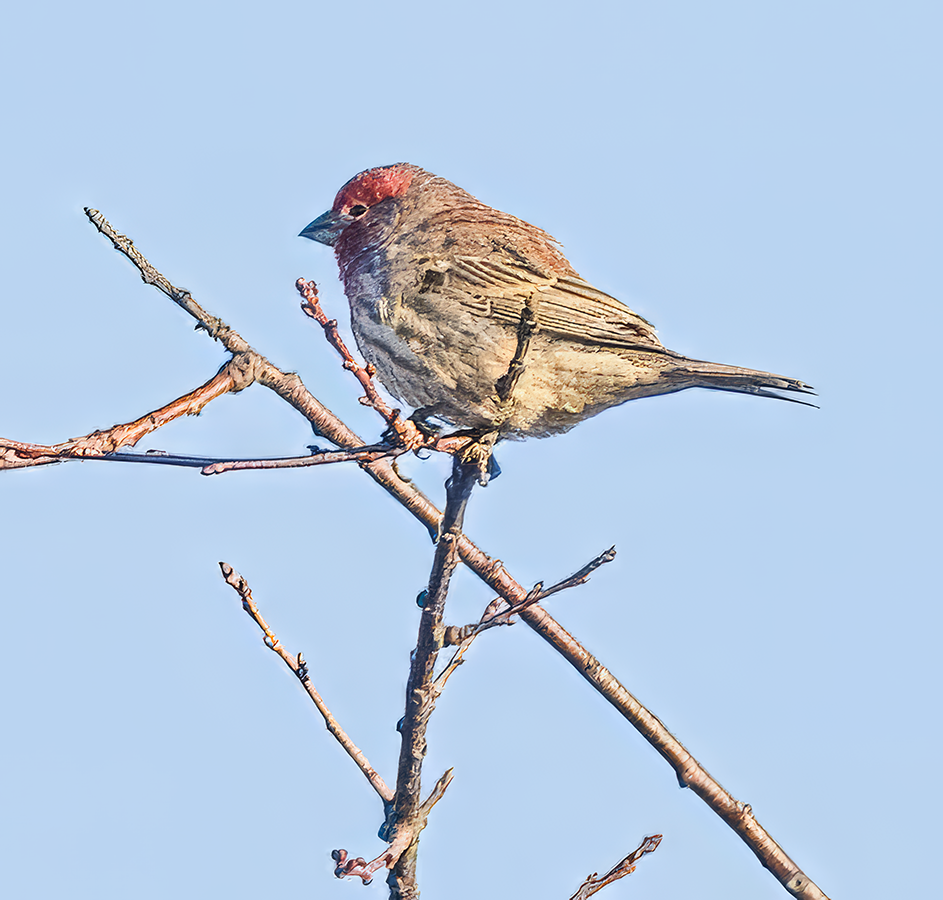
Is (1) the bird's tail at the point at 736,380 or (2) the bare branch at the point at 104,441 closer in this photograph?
(2) the bare branch at the point at 104,441

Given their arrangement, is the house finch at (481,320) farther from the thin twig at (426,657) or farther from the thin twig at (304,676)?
the thin twig at (304,676)

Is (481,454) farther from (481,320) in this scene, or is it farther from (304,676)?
(304,676)

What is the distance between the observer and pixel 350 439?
508cm

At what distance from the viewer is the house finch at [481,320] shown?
445 centimetres

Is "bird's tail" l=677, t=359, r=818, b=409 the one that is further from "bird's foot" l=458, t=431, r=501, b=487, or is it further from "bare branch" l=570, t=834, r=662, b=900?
"bare branch" l=570, t=834, r=662, b=900

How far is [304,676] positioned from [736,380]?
2.35 m

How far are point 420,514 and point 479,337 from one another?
1.17 meters

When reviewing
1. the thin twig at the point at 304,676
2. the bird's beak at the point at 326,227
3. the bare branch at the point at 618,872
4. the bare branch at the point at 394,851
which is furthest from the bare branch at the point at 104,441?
the bare branch at the point at 618,872

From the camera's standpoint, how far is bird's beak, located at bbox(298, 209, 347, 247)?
4898 mm

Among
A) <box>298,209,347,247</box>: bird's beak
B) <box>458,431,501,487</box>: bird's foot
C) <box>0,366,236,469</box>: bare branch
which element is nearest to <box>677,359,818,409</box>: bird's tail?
<box>458,431,501,487</box>: bird's foot

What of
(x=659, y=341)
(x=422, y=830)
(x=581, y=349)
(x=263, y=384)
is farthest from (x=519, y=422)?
(x=422, y=830)

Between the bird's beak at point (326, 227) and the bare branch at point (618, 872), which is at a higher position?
the bird's beak at point (326, 227)

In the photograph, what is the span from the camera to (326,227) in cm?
491

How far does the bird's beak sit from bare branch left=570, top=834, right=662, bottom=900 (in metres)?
3.21
